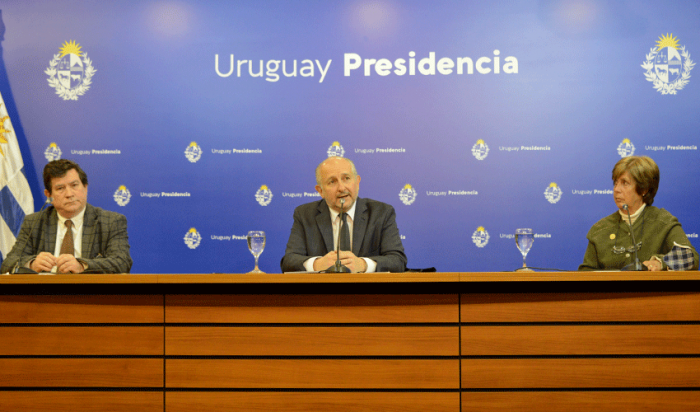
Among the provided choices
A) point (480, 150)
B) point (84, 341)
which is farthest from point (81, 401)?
point (480, 150)

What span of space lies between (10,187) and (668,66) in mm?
5124

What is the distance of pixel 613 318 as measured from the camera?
1953 millimetres

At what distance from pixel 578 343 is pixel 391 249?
1.09 metres

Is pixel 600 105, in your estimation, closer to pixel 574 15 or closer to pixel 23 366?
pixel 574 15

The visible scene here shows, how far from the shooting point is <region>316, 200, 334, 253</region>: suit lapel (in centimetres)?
284

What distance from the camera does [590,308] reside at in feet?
6.43

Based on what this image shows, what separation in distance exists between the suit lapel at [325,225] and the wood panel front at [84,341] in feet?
3.46

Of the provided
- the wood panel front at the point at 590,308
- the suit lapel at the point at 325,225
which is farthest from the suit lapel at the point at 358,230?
the wood panel front at the point at 590,308

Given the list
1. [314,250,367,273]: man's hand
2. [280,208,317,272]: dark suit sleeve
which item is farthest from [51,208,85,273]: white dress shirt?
[314,250,367,273]: man's hand

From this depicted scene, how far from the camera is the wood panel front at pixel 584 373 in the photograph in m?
1.92

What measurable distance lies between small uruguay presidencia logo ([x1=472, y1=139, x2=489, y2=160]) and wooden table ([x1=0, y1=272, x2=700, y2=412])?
7.03 feet

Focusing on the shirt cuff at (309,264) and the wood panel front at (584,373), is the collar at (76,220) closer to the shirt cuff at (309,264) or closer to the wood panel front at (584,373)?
the shirt cuff at (309,264)

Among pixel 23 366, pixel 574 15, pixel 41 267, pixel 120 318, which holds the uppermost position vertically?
pixel 574 15

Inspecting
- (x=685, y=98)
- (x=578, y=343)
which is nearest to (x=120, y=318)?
(x=578, y=343)
